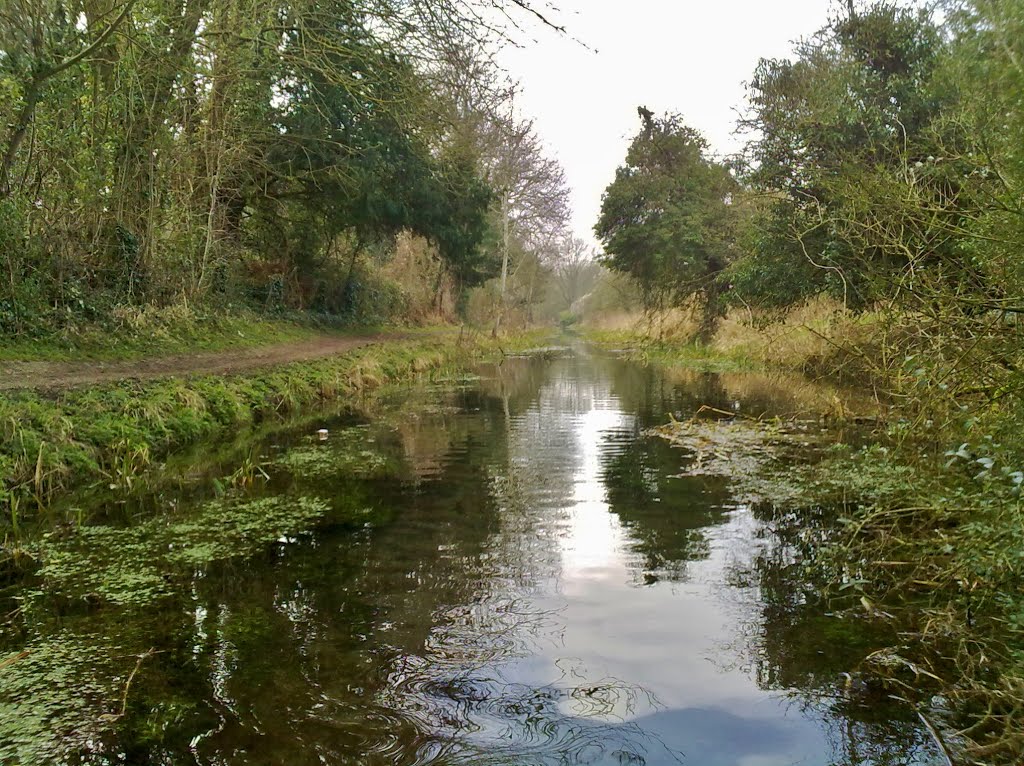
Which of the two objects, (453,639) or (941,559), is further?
(941,559)

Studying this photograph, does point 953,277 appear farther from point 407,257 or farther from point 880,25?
point 407,257

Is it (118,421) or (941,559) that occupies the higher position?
(118,421)

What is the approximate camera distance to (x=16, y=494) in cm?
646

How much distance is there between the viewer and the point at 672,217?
24422 millimetres

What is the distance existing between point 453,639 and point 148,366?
9.32 m

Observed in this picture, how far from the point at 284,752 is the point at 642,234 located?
2453 cm

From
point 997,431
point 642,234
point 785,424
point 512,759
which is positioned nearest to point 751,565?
point 997,431

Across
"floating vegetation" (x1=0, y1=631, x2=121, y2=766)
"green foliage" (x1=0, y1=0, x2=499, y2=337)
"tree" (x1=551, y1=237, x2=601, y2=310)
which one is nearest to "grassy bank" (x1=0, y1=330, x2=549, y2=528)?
"floating vegetation" (x1=0, y1=631, x2=121, y2=766)

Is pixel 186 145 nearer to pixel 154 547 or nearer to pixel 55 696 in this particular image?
pixel 154 547

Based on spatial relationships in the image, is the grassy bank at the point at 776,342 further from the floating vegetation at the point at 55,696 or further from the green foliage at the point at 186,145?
the green foliage at the point at 186,145

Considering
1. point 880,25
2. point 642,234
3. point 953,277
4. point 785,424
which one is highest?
A: point 880,25

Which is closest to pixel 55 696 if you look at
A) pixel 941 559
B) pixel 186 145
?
pixel 941 559

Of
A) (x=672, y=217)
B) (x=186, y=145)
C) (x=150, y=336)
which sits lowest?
(x=150, y=336)

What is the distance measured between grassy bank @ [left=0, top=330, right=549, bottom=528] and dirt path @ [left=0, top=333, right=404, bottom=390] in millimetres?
459
